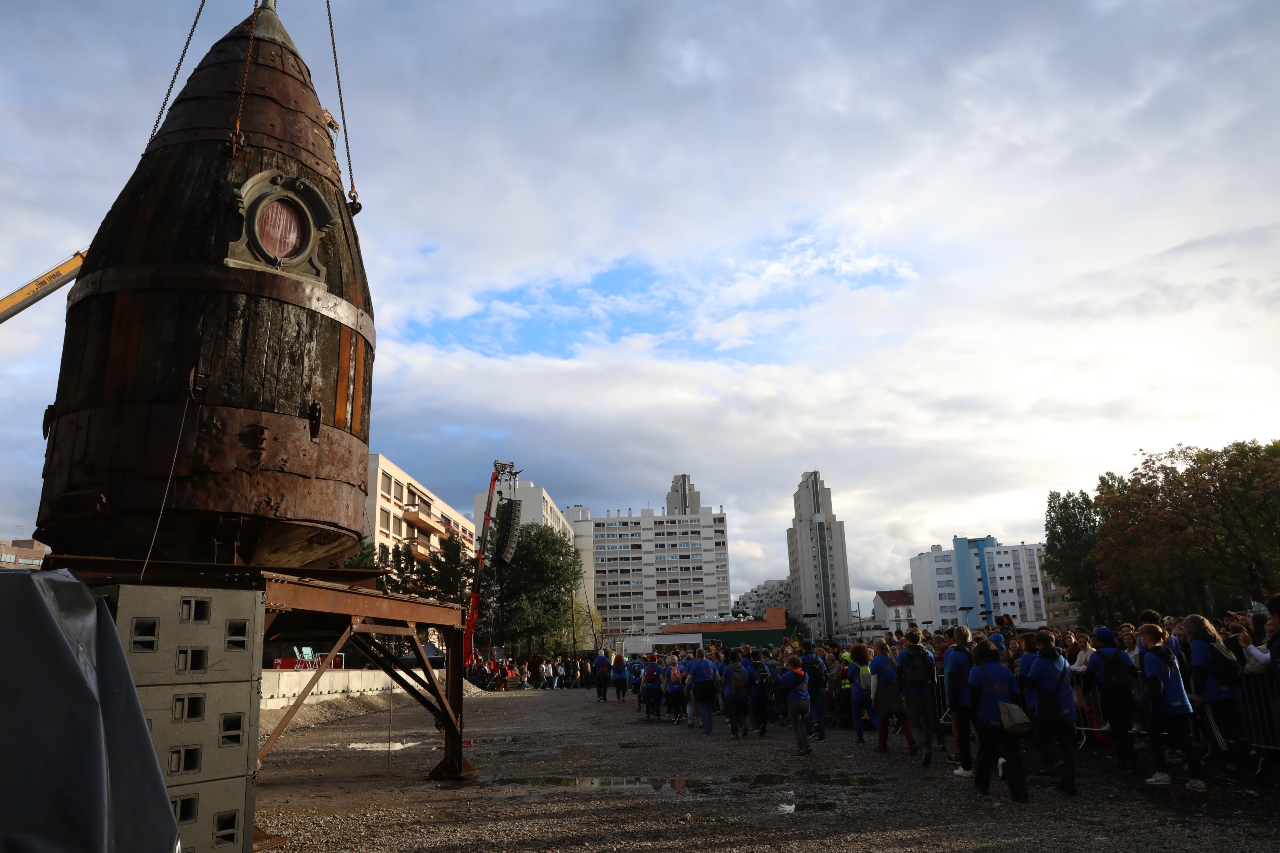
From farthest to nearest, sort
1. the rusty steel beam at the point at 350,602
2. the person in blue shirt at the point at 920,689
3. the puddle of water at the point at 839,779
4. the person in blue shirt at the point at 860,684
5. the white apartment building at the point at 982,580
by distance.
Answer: the white apartment building at the point at 982,580, the person in blue shirt at the point at 860,684, the person in blue shirt at the point at 920,689, the puddle of water at the point at 839,779, the rusty steel beam at the point at 350,602

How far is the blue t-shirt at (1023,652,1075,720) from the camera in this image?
315 inches

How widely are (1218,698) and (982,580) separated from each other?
438 ft

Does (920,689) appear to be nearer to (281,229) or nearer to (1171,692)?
(1171,692)

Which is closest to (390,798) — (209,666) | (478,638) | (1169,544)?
(209,666)

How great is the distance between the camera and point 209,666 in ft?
15.3

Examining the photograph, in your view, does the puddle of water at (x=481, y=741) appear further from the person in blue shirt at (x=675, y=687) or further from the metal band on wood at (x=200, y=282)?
the metal band on wood at (x=200, y=282)

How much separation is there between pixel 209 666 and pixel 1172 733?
8.71m

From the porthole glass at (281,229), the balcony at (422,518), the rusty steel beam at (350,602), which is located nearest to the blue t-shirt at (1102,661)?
the rusty steel beam at (350,602)

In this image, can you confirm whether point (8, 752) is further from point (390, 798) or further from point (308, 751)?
point (308, 751)

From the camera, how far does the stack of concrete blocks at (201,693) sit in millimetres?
4367

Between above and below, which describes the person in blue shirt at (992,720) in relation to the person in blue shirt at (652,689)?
above

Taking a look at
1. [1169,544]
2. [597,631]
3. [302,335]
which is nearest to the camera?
[302,335]

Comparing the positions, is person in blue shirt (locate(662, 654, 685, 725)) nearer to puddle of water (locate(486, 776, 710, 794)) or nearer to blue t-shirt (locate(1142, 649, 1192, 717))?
puddle of water (locate(486, 776, 710, 794))

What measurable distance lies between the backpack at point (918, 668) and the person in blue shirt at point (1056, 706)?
2.12 metres
